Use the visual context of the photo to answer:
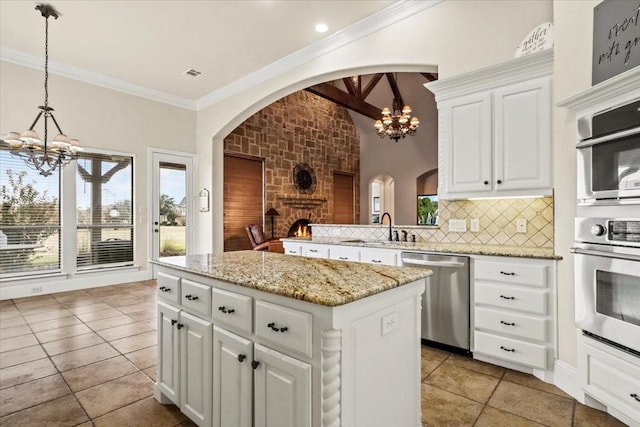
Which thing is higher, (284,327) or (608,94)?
(608,94)

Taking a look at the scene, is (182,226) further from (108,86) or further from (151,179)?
(108,86)

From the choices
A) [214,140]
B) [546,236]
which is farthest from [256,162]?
[546,236]

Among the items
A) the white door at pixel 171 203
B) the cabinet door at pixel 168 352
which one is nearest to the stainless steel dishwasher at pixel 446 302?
the cabinet door at pixel 168 352

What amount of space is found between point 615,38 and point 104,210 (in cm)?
632

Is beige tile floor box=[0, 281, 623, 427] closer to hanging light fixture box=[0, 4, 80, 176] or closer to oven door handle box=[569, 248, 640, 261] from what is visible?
oven door handle box=[569, 248, 640, 261]

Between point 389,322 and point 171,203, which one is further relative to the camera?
point 171,203

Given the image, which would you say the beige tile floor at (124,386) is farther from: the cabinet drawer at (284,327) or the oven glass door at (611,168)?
the oven glass door at (611,168)

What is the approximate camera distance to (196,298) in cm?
171

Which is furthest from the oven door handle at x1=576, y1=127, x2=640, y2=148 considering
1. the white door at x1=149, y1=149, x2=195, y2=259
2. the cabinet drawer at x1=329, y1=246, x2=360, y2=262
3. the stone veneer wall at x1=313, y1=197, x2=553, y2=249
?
the white door at x1=149, y1=149, x2=195, y2=259

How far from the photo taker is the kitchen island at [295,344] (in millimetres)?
1167

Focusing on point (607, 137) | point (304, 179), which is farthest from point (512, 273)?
point (304, 179)

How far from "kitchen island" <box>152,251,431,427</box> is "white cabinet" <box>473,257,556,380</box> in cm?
121

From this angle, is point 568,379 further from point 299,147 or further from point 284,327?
point 299,147

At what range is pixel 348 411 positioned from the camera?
1193mm
